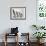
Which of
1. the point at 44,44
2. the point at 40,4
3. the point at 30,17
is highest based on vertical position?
the point at 40,4

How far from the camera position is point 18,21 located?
6887 millimetres

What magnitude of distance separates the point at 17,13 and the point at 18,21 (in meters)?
0.37

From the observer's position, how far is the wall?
6832mm

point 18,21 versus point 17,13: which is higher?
point 17,13

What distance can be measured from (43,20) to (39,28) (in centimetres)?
42

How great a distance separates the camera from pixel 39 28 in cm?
684

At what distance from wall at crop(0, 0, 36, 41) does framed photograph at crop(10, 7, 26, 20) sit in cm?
14

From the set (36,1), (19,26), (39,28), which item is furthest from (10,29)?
(36,1)

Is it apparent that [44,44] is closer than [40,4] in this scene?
Yes

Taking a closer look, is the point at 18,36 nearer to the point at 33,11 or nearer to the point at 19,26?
the point at 19,26

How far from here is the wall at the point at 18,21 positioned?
6.83 metres

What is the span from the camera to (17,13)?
6832mm

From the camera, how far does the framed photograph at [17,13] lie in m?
6.82

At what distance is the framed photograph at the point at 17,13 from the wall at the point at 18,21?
0.46ft
